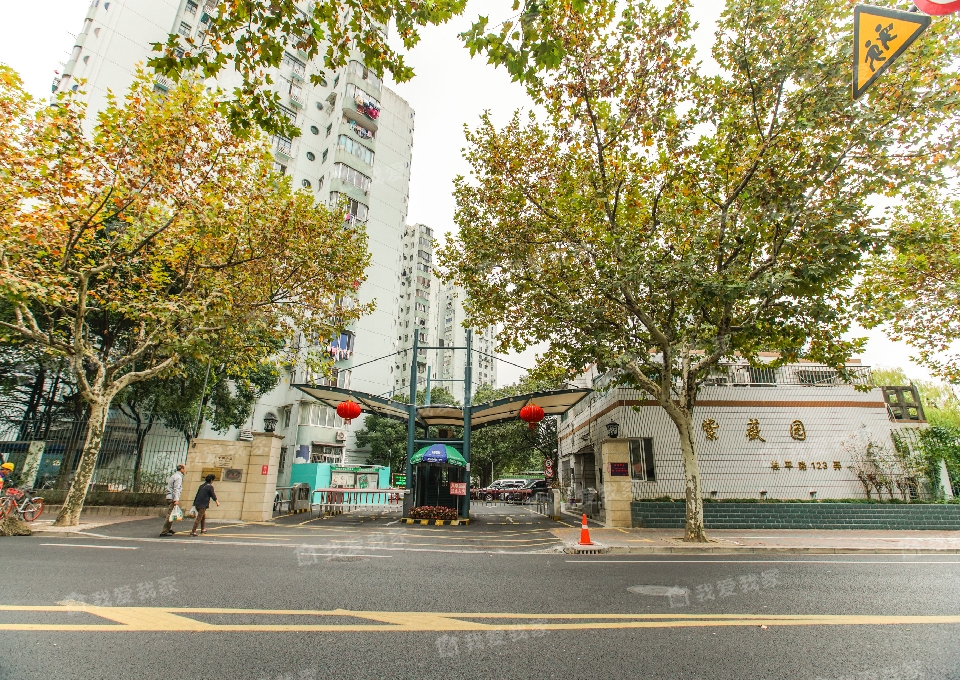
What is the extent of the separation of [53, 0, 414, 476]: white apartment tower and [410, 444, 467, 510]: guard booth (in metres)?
16.7

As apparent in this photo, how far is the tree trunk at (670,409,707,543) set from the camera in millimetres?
11781

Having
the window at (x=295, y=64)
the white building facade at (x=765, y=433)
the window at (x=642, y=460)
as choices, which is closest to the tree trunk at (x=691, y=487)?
the white building facade at (x=765, y=433)

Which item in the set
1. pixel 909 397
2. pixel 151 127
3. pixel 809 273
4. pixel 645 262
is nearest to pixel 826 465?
pixel 909 397

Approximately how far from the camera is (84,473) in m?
12.5

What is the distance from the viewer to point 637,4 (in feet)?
35.1

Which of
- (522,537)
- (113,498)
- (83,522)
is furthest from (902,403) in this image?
(113,498)

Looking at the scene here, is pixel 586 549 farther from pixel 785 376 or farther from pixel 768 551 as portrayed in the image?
pixel 785 376

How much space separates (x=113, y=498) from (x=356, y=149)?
108ft

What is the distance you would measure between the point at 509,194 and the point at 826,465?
15643 millimetres

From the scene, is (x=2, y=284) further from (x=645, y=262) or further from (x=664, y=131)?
(x=664, y=131)

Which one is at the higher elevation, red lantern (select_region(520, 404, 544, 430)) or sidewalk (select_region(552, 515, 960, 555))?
red lantern (select_region(520, 404, 544, 430))

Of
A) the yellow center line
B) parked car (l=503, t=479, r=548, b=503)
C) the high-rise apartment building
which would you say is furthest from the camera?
the high-rise apartment building

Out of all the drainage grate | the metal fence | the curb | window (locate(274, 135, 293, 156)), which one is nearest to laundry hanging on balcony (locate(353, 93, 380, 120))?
window (locate(274, 135, 293, 156))

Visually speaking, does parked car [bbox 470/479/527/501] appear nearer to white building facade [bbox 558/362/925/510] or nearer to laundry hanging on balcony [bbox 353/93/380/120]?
white building facade [bbox 558/362/925/510]
